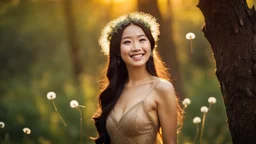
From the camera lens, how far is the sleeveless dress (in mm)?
4469

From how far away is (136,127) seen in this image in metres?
4.46

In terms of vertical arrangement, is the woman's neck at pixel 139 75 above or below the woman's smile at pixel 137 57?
below

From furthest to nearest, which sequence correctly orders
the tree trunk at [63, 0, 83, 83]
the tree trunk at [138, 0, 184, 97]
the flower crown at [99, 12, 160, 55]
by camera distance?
the tree trunk at [63, 0, 83, 83]
the tree trunk at [138, 0, 184, 97]
the flower crown at [99, 12, 160, 55]

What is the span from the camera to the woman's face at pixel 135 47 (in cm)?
455

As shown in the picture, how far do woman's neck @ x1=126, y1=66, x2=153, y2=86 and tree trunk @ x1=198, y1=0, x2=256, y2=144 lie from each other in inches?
24.6

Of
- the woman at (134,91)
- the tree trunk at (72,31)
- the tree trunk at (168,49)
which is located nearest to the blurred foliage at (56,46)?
the tree trunk at (72,31)

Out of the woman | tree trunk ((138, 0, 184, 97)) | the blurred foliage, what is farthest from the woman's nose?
the blurred foliage

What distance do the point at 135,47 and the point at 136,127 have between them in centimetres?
65

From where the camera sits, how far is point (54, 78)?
869 inches

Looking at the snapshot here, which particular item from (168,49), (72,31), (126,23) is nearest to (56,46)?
(72,31)

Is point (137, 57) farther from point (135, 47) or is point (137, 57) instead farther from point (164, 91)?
point (164, 91)

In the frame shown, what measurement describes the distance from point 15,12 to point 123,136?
57.6ft

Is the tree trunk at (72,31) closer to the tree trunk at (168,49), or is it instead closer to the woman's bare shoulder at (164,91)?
the tree trunk at (168,49)

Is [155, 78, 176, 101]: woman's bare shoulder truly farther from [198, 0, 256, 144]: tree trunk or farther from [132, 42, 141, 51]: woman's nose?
[198, 0, 256, 144]: tree trunk
